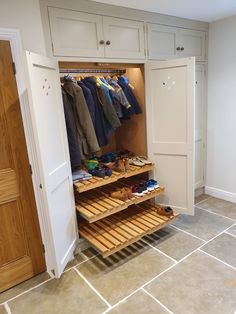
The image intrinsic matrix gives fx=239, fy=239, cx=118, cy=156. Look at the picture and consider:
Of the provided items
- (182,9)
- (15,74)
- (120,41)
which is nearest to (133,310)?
(15,74)

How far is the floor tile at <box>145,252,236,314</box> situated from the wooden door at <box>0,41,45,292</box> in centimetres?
108

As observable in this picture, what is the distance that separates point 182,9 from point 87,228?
98.6 inches

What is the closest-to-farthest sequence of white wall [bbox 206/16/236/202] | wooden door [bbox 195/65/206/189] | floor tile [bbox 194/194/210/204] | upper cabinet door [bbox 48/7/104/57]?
upper cabinet door [bbox 48/7/104/57] < white wall [bbox 206/16/236/202] < wooden door [bbox 195/65/206/189] < floor tile [bbox 194/194/210/204]

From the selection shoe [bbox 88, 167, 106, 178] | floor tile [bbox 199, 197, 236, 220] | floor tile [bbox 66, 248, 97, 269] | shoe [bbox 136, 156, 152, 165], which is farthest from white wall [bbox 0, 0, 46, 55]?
floor tile [bbox 199, 197, 236, 220]

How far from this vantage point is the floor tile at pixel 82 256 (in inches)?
91.4

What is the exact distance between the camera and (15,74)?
→ 182cm

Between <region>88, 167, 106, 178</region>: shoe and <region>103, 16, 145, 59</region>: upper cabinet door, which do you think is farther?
<region>88, 167, 106, 178</region>: shoe

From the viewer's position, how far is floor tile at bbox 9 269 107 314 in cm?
182

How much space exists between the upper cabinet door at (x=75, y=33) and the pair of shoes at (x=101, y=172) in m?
1.11

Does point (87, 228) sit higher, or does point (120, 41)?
point (120, 41)

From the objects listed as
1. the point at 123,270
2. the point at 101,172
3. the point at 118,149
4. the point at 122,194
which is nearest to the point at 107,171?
the point at 101,172

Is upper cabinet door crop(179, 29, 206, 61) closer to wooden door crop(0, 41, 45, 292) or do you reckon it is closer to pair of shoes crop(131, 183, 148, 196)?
pair of shoes crop(131, 183, 148, 196)

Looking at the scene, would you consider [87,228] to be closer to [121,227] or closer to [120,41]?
[121,227]

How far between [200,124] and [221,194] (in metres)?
1.07
